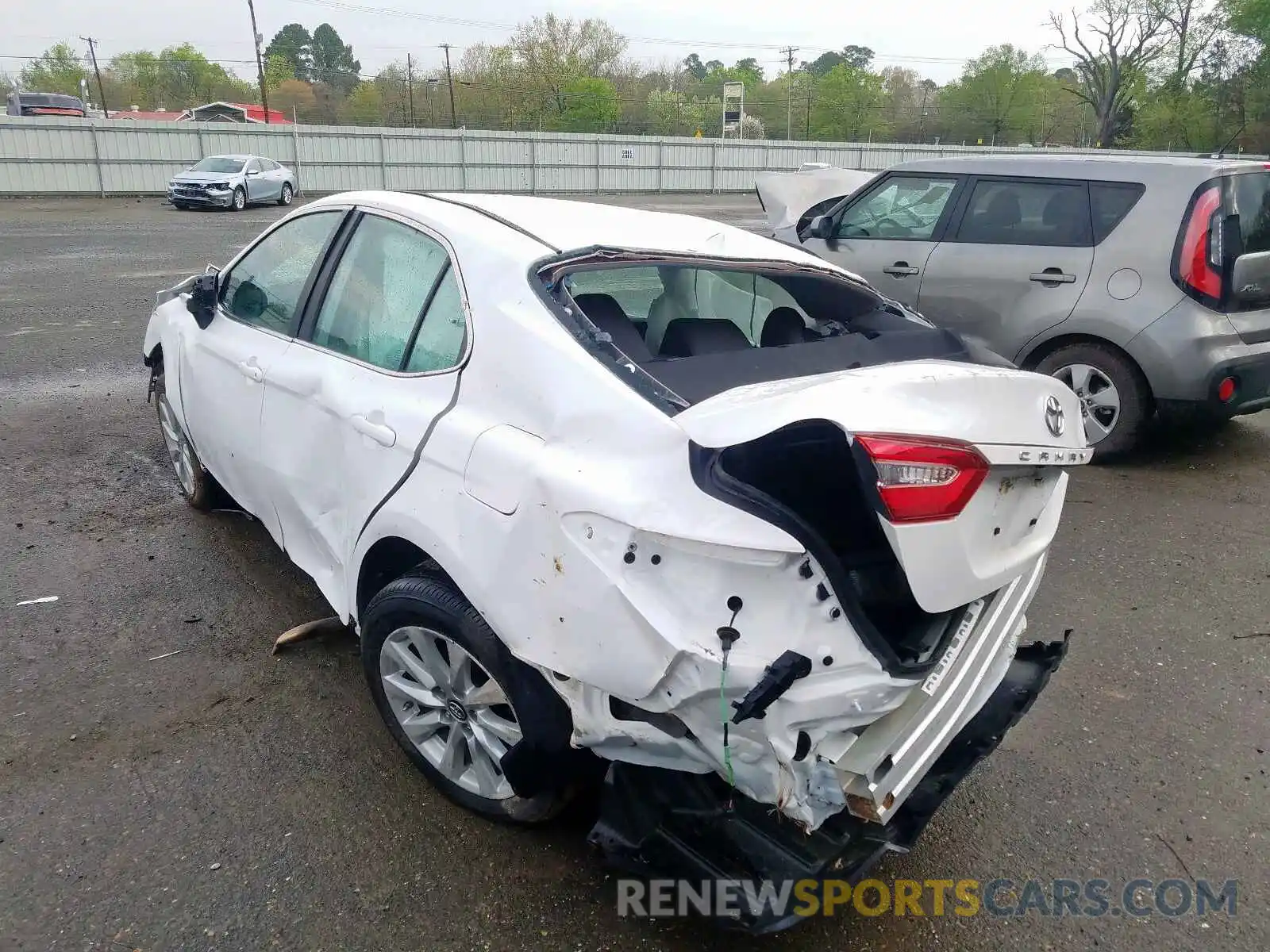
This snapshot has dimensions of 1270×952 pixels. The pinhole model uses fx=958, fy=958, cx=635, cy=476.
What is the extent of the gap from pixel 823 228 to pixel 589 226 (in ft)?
14.8

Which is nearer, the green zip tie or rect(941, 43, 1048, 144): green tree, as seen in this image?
the green zip tie

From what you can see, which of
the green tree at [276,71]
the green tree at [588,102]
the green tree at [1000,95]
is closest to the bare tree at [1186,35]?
the green tree at [1000,95]

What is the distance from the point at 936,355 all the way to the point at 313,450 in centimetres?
205

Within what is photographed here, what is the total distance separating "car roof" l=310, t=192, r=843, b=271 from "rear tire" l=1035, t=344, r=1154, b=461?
10.1ft

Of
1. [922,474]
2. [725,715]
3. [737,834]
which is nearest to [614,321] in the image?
[922,474]

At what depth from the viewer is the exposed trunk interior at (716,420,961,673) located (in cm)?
217

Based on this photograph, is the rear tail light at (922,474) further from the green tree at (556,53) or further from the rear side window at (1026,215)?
the green tree at (556,53)

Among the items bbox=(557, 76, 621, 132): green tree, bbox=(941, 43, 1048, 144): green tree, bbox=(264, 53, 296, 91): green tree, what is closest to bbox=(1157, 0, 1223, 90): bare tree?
bbox=(941, 43, 1048, 144): green tree

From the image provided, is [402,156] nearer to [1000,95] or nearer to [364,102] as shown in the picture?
[364,102]

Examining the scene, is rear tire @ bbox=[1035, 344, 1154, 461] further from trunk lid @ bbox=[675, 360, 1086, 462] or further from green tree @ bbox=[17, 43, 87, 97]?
green tree @ bbox=[17, 43, 87, 97]

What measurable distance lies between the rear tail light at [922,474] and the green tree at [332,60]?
104m

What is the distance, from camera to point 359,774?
2928 millimetres

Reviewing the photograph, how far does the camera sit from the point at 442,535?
2459mm

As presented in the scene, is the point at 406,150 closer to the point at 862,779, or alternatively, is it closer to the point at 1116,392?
the point at 1116,392
